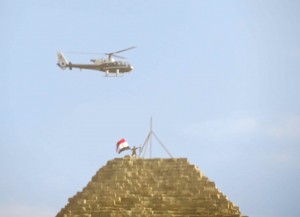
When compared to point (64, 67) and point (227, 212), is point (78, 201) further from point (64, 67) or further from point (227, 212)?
point (64, 67)

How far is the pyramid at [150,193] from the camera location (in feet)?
197

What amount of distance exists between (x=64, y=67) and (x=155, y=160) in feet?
64.6

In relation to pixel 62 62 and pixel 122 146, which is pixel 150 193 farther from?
pixel 62 62

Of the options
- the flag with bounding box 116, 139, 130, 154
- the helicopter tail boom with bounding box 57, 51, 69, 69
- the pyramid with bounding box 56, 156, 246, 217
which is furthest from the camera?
the helicopter tail boom with bounding box 57, 51, 69, 69

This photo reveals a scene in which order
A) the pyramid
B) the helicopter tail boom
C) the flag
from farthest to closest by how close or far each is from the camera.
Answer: the helicopter tail boom, the flag, the pyramid

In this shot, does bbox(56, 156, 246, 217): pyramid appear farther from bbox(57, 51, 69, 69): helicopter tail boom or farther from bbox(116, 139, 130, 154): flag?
bbox(57, 51, 69, 69): helicopter tail boom

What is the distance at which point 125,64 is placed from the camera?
7944 centimetres

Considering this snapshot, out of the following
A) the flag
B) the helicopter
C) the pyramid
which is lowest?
the pyramid

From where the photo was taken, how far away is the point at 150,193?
204 ft

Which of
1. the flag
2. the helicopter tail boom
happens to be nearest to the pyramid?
the flag

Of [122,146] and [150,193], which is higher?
[122,146]

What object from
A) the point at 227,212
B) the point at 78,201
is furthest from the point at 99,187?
the point at 227,212

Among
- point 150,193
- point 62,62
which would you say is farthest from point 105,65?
point 150,193

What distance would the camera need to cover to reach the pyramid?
59.9 m
